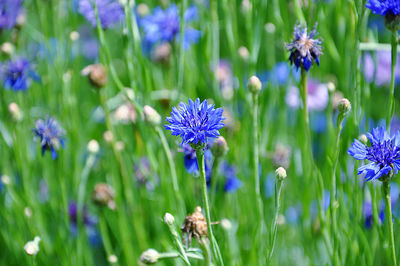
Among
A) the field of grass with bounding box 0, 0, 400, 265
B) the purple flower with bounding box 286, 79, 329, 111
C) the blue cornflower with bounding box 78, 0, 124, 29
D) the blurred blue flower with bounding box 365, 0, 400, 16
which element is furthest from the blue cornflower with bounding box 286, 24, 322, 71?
the purple flower with bounding box 286, 79, 329, 111

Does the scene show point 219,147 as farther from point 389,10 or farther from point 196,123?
point 389,10

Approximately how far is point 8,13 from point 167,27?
51cm

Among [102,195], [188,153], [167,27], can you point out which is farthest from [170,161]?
[167,27]

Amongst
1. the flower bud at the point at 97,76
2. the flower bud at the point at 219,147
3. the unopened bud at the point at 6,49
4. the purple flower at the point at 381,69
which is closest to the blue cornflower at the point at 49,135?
the flower bud at the point at 97,76

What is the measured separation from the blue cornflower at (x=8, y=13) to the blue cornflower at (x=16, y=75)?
0.63 feet

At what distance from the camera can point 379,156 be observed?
76cm

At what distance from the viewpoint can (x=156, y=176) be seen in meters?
1.31

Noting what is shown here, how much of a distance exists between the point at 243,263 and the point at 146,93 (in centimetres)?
49

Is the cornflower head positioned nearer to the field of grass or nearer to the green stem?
the field of grass

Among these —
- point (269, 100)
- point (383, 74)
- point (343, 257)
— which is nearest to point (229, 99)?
point (269, 100)

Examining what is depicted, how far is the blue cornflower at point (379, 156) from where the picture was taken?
29.5 inches

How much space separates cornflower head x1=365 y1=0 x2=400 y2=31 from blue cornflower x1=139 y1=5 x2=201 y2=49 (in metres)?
0.59

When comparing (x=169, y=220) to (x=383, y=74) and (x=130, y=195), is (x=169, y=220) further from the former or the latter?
(x=383, y=74)

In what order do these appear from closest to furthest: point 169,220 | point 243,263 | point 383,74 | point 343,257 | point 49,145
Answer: point 169,220, point 343,257, point 49,145, point 243,263, point 383,74
